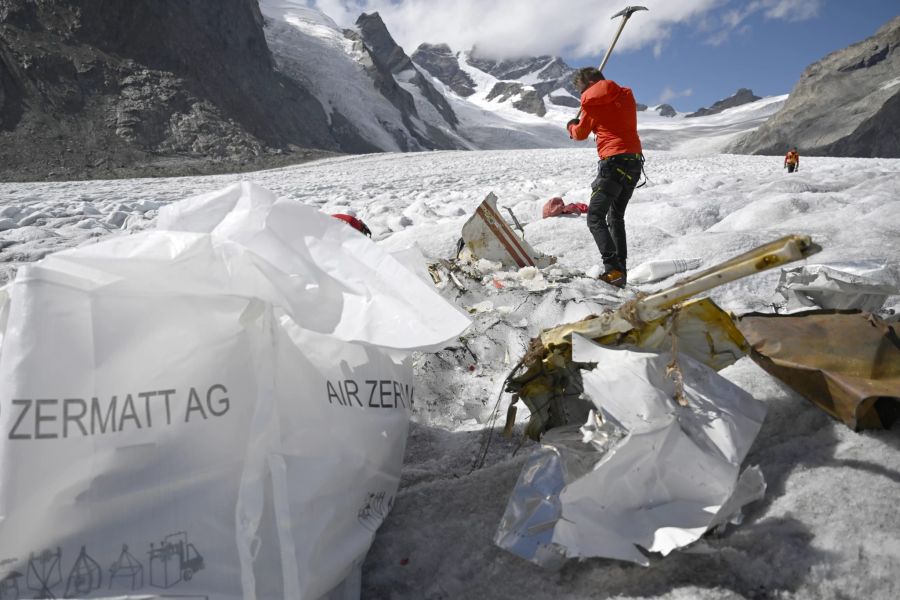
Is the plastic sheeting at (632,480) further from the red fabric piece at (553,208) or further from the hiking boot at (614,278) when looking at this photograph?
the red fabric piece at (553,208)

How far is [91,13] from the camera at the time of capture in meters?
19.6

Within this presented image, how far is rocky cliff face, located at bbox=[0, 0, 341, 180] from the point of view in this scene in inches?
617

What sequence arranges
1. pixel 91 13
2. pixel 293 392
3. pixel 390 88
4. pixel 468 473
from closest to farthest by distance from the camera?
1. pixel 293 392
2. pixel 468 473
3. pixel 91 13
4. pixel 390 88

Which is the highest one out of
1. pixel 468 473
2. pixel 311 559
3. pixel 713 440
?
pixel 713 440

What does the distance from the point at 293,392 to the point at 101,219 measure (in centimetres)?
359

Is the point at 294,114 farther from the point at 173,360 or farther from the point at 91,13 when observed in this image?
the point at 173,360

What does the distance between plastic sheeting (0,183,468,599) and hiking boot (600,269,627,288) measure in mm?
1659

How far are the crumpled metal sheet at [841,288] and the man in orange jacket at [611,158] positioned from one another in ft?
2.78

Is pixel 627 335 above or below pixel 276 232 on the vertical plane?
A: below

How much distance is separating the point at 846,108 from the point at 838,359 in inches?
1432

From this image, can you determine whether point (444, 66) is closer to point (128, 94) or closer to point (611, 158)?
point (128, 94)

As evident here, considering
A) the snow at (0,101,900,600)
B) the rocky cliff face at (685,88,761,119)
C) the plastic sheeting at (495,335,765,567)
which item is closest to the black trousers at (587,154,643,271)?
the snow at (0,101,900,600)

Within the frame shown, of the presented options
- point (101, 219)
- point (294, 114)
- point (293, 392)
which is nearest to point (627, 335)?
point (293, 392)

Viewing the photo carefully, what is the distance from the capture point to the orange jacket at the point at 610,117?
102 inches
